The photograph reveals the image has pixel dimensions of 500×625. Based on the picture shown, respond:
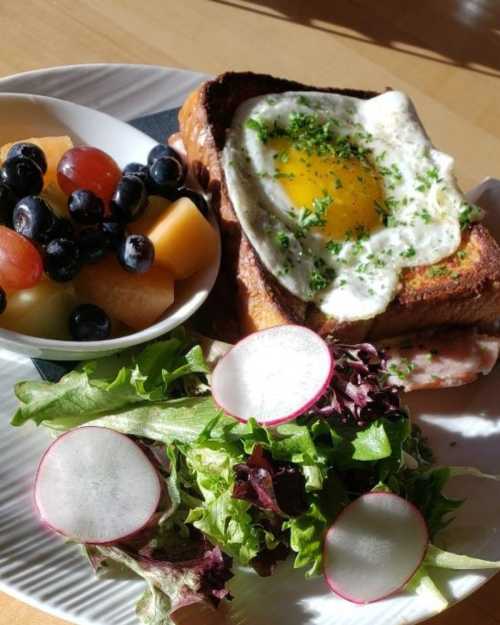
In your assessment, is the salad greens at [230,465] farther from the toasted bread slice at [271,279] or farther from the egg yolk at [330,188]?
the egg yolk at [330,188]

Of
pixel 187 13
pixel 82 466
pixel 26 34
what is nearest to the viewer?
pixel 82 466

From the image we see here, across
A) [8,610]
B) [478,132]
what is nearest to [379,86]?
[478,132]

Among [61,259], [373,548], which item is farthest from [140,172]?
[373,548]

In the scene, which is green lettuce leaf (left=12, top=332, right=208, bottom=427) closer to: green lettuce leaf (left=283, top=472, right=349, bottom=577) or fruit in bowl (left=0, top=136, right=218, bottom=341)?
fruit in bowl (left=0, top=136, right=218, bottom=341)

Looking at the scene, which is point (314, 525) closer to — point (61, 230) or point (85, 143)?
point (61, 230)

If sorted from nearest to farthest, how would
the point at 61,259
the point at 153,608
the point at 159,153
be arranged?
the point at 153,608
the point at 61,259
the point at 159,153

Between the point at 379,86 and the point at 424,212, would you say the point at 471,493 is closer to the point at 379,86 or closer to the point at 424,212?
the point at 424,212

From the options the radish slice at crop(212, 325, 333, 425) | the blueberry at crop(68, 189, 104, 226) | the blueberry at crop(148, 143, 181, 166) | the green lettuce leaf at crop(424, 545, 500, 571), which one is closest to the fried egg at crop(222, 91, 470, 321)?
the blueberry at crop(148, 143, 181, 166)
